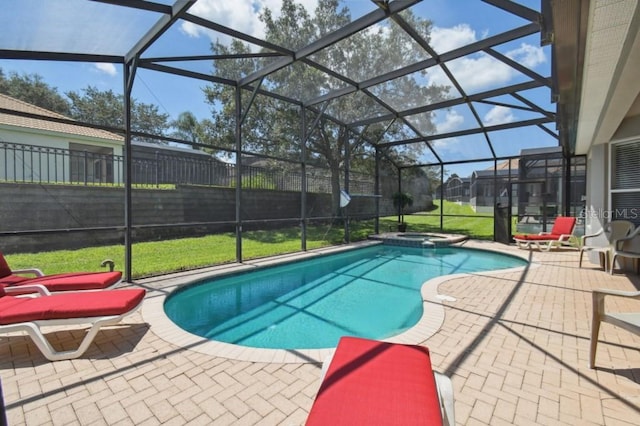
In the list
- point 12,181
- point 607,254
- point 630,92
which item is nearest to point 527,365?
point 630,92

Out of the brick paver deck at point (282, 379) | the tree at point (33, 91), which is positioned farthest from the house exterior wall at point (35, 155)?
the brick paver deck at point (282, 379)

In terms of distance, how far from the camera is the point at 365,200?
12500mm

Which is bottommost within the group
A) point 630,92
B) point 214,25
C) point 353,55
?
point 630,92

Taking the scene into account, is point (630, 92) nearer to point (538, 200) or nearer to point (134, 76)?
point (134, 76)

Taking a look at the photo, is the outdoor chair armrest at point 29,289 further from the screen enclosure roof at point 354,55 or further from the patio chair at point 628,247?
the patio chair at point 628,247

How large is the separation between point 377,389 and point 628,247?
7.43 meters

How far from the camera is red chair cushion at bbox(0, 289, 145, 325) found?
284 centimetres

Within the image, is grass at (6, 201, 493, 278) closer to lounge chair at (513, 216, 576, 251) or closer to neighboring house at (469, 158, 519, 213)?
neighboring house at (469, 158, 519, 213)

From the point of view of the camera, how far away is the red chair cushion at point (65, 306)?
284 centimetres

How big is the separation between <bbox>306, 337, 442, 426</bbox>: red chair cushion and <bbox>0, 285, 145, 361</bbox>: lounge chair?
7.78 feet

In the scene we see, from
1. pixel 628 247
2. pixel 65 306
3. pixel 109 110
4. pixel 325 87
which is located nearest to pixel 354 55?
pixel 325 87

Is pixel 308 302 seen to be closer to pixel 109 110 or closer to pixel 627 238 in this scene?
pixel 627 238

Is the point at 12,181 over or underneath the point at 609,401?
over

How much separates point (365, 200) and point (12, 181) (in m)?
10.1
